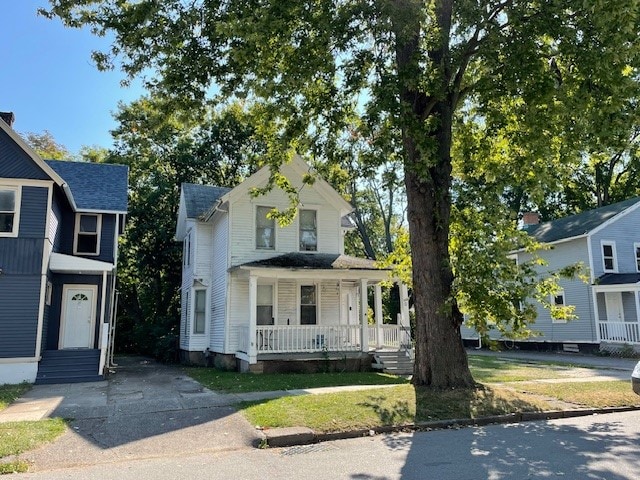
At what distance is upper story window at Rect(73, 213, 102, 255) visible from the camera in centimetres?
1844

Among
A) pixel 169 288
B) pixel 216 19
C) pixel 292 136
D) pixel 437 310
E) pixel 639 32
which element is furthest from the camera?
pixel 169 288

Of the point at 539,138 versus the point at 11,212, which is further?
the point at 11,212

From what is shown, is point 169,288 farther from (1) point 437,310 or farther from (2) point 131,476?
(2) point 131,476

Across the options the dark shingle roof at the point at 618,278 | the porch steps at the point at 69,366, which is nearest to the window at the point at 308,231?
the porch steps at the point at 69,366

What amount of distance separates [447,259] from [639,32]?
564 centimetres

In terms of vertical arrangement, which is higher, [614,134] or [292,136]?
[292,136]

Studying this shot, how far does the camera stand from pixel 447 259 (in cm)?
1059

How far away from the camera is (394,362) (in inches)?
647

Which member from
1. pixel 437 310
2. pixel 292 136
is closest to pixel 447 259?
pixel 437 310

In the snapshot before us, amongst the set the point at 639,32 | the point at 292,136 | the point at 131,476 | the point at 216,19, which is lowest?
the point at 131,476

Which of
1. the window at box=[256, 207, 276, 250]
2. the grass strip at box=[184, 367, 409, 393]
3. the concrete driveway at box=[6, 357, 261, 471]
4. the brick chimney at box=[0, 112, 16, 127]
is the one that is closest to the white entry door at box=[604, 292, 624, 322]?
the grass strip at box=[184, 367, 409, 393]

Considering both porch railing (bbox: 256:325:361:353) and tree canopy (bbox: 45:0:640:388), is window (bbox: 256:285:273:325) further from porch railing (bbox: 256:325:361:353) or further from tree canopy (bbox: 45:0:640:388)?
tree canopy (bbox: 45:0:640:388)

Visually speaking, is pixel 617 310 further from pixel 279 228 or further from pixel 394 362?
pixel 279 228

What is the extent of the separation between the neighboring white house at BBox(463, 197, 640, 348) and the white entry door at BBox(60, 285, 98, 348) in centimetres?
2056
